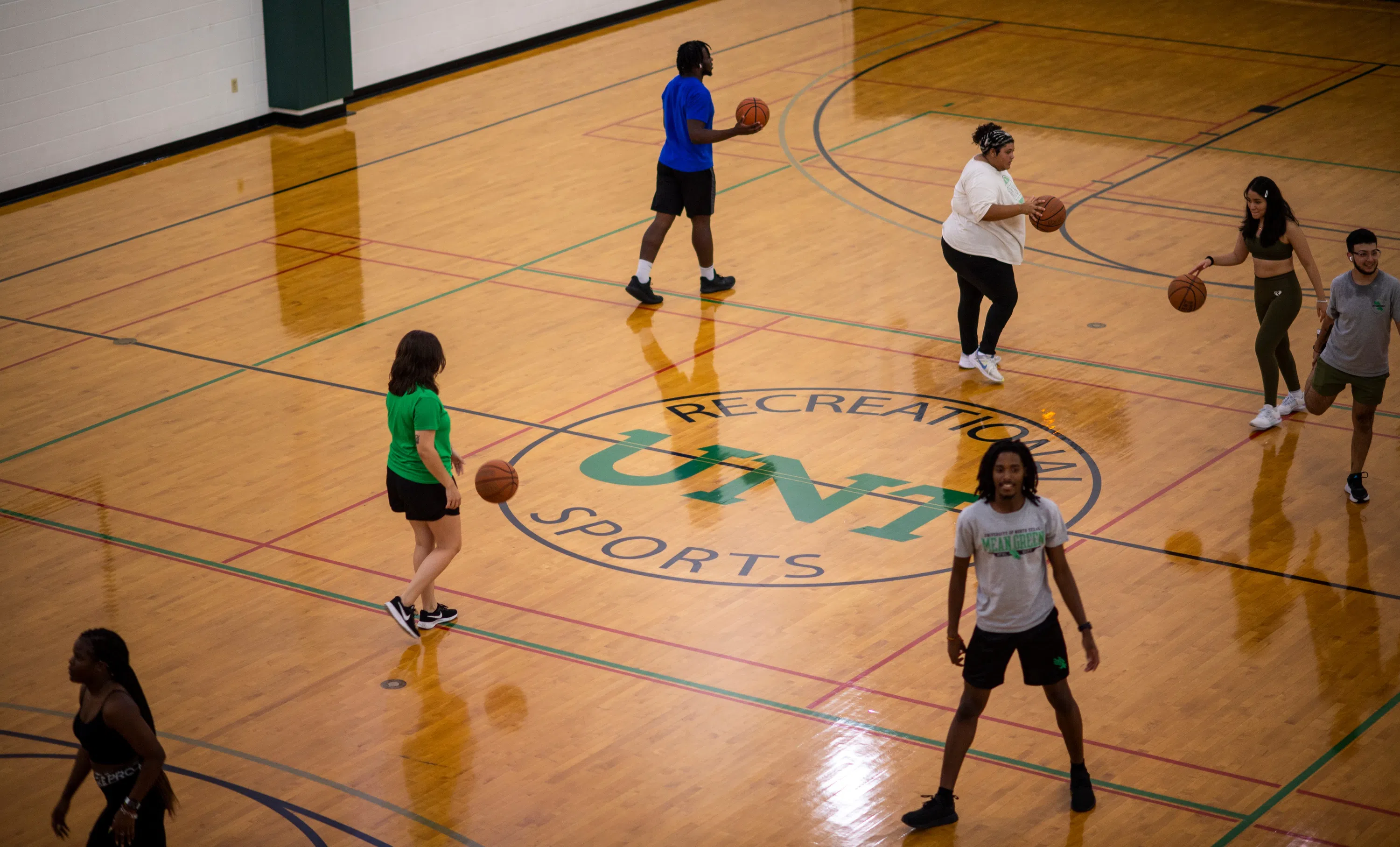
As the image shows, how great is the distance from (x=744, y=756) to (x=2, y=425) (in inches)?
272

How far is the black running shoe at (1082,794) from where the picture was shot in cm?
738

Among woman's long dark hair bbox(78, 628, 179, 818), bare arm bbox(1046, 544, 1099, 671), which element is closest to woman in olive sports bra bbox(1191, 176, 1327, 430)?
bare arm bbox(1046, 544, 1099, 671)

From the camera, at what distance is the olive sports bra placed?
11.1m

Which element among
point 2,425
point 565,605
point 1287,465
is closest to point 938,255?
point 1287,465

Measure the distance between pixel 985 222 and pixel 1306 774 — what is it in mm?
5645

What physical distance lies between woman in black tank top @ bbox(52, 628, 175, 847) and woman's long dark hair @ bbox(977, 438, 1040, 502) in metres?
3.46

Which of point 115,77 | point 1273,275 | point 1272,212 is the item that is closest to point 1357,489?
point 1273,275

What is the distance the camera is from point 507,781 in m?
7.83

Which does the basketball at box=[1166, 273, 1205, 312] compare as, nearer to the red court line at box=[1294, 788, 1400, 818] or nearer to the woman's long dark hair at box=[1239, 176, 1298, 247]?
the woman's long dark hair at box=[1239, 176, 1298, 247]

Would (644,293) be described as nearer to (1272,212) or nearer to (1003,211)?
(1003,211)

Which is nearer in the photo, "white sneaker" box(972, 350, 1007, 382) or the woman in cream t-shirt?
the woman in cream t-shirt

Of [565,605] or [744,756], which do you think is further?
[565,605]

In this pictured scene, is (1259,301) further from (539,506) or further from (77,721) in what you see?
(77,721)

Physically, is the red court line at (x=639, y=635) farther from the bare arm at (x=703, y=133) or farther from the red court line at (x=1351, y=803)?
the bare arm at (x=703, y=133)
